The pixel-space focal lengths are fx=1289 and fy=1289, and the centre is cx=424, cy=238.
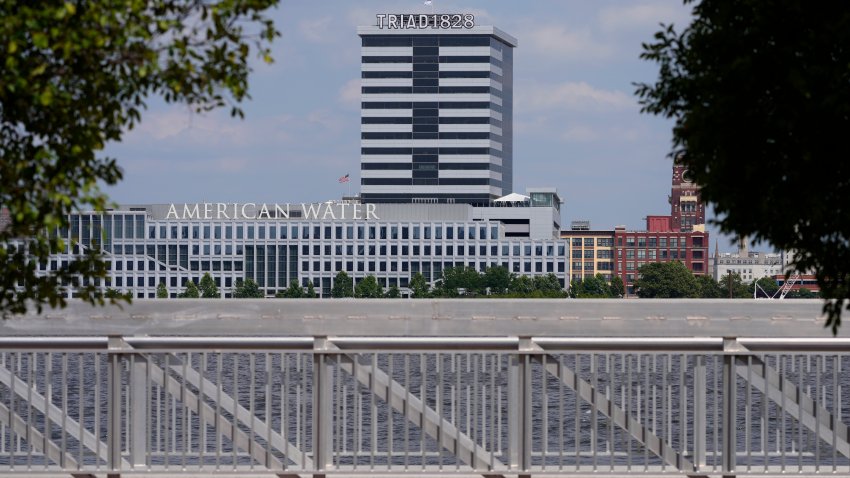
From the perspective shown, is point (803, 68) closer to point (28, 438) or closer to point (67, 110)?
point (67, 110)

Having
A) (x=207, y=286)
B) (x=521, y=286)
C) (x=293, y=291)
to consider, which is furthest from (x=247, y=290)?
(x=521, y=286)

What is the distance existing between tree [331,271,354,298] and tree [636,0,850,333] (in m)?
181

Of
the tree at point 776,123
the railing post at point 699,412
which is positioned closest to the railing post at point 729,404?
the railing post at point 699,412

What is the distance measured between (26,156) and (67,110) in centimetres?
38

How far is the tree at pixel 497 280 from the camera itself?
183 m

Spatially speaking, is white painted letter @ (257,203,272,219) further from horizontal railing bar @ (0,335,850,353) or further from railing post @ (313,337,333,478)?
railing post @ (313,337,333,478)

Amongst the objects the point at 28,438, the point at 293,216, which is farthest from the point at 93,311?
the point at 293,216

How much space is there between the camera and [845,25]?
5832 millimetres

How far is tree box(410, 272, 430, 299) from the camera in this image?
183875 millimetres

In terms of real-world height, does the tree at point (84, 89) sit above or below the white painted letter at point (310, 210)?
below

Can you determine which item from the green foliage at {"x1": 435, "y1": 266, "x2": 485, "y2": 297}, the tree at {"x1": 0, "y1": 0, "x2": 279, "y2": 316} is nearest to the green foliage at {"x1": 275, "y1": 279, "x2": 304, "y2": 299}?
the green foliage at {"x1": 435, "y1": 266, "x2": 485, "y2": 297}

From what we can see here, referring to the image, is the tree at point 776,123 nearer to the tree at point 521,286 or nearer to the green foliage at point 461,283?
the tree at point 521,286

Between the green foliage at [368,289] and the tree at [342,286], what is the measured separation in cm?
151

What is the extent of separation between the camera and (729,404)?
Result: 29.1ft
